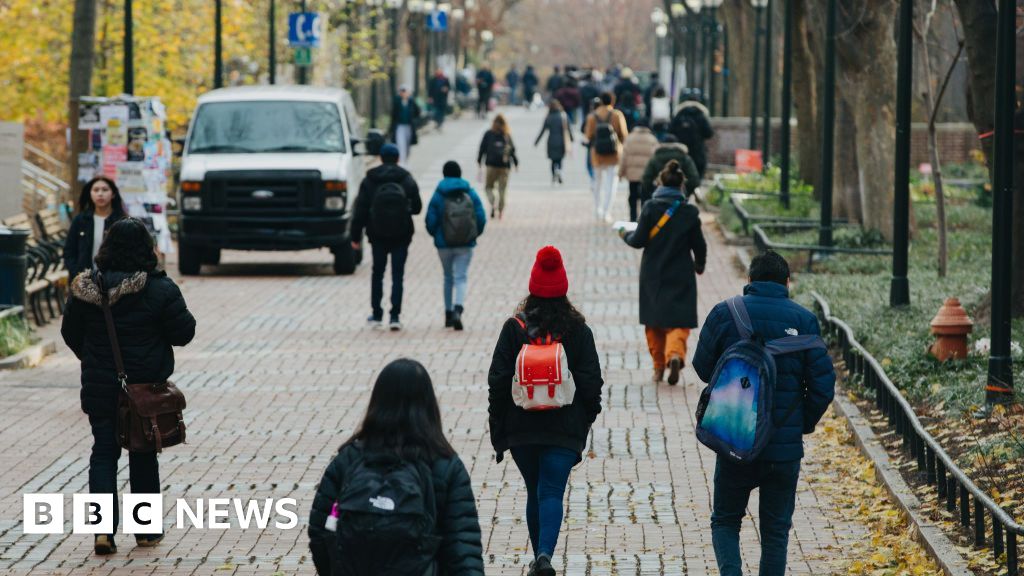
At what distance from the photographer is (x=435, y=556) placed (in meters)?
5.53

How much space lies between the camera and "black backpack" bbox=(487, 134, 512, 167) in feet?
96.9

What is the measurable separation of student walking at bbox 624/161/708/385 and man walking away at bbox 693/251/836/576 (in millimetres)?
6240

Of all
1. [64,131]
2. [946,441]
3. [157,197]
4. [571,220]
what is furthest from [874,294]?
[64,131]

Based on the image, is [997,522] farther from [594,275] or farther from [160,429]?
[594,275]

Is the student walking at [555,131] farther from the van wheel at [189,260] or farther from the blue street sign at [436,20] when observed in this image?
the blue street sign at [436,20]

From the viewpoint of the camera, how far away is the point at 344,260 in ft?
76.5

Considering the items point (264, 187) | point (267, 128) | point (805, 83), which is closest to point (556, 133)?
point (805, 83)

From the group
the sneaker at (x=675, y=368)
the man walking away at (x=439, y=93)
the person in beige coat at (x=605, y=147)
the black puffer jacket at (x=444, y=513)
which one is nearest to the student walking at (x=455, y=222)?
the sneaker at (x=675, y=368)

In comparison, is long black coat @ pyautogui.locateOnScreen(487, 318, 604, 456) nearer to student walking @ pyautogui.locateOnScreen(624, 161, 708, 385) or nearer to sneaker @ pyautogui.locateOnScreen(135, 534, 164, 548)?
sneaker @ pyautogui.locateOnScreen(135, 534, 164, 548)

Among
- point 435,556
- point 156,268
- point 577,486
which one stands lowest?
point 577,486

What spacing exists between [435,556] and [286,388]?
366 inches

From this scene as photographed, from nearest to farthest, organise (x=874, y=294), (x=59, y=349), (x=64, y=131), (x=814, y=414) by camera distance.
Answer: (x=814, y=414), (x=59, y=349), (x=874, y=294), (x=64, y=131)

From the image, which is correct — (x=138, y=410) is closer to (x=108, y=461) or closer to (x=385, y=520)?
(x=108, y=461)

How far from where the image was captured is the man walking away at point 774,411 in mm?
7848
